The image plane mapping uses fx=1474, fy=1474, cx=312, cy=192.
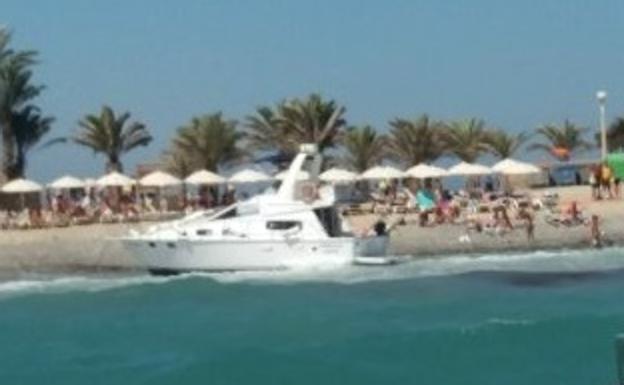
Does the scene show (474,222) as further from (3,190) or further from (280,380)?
(280,380)

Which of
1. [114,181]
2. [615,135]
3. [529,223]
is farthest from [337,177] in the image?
[615,135]

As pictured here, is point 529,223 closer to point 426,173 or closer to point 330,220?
point 330,220

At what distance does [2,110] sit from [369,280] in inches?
1316

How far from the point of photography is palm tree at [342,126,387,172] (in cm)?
7800

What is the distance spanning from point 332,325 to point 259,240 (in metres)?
11.7

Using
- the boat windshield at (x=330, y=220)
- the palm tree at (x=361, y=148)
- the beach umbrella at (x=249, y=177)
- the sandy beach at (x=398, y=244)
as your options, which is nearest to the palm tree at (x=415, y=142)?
the palm tree at (x=361, y=148)

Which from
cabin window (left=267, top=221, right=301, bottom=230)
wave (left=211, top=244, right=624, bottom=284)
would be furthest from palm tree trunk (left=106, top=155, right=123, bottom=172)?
cabin window (left=267, top=221, right=301, bottom=230)

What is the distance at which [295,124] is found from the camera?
78.4m

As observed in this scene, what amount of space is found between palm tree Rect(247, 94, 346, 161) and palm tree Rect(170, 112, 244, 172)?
157 centimetres

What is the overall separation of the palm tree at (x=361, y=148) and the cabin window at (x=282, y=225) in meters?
37.1

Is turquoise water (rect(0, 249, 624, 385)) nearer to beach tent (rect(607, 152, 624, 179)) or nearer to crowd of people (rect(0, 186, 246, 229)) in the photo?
crowd of people (rect(0, 186, 246, 229))

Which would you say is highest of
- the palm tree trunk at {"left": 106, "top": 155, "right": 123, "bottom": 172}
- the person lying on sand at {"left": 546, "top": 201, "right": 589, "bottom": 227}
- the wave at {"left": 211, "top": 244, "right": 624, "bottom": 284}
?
the palm tree trunk at {"left": 106, "top": 155, "right": 123, "bottom": 172}

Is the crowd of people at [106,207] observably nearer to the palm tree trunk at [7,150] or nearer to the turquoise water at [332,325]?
the palm tree trunk at [7,150]

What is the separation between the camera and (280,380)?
21.4 m
